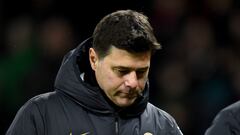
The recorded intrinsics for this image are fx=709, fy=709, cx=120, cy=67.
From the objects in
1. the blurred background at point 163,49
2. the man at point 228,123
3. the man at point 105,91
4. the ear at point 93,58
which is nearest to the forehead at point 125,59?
the man at point 105,91

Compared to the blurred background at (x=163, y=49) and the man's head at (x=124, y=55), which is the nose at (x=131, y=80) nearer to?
the man's head at (x=124, y=55)

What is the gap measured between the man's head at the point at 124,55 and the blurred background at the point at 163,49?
2488 millimetres

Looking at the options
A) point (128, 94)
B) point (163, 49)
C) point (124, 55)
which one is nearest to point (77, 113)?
point (128, 94)

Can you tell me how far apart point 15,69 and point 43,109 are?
9.36ft

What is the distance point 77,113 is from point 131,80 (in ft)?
1.21

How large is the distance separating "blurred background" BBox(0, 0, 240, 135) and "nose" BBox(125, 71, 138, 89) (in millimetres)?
2547

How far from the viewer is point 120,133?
3922mm

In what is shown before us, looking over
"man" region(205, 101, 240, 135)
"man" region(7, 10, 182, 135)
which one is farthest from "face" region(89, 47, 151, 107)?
"man" region(205, 101, 240, 135)

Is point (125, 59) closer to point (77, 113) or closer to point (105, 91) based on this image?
point (105, 91)

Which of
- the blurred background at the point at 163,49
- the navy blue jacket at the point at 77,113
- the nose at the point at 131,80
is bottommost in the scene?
the blurred background at the point at 163,49

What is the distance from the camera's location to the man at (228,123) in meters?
4.29

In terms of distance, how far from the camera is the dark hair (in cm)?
383

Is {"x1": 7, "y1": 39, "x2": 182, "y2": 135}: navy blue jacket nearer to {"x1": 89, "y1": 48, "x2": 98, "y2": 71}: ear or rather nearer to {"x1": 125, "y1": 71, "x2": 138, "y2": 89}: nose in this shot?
{"x1": 89, "y1": 48, "x2": 98, "y2": 71}: ear

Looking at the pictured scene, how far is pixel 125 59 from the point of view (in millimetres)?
3861
